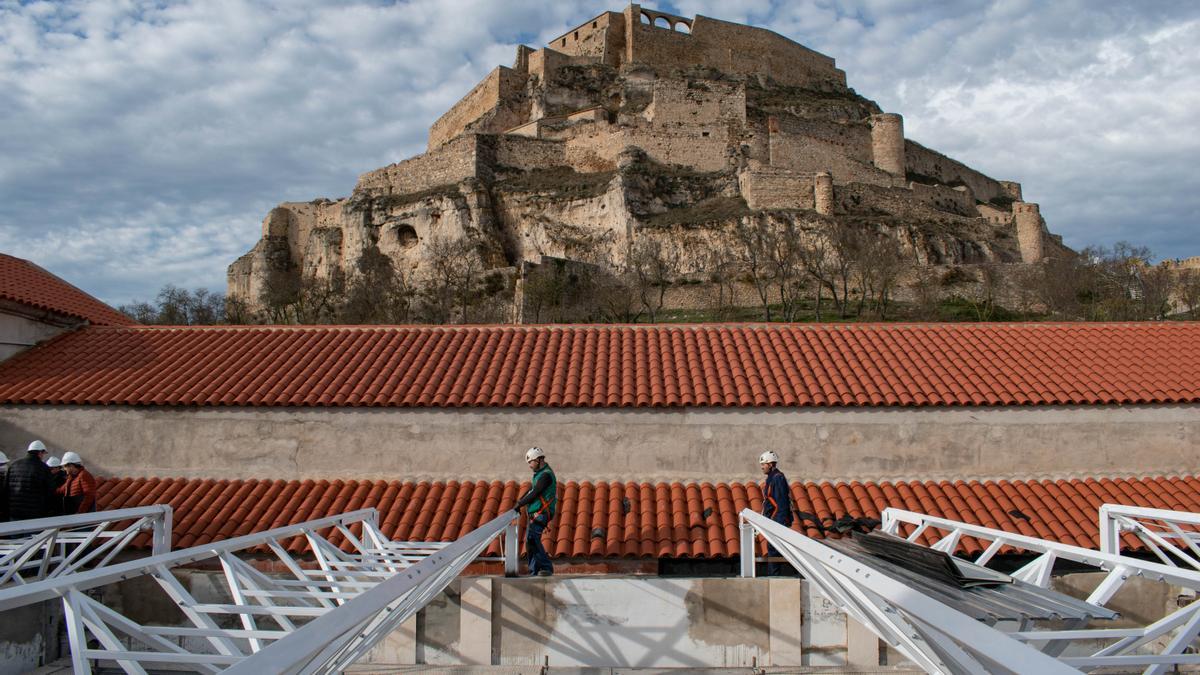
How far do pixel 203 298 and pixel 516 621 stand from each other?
51.6 m

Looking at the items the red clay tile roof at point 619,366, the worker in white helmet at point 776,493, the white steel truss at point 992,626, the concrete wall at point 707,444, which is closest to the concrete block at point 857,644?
the worker in white helmet at point 776,493

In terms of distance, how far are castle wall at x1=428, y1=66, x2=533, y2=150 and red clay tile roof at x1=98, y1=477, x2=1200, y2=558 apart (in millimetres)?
56312

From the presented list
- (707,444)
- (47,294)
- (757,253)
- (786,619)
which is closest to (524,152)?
(757,253)

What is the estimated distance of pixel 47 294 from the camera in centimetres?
1584

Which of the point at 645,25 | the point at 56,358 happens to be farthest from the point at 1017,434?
the point at 645,25

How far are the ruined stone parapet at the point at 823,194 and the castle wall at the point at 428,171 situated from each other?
22.6 m

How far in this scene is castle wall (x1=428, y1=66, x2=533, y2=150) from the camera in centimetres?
6600

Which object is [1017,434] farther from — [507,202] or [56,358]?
[507,202]

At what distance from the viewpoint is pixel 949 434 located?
41.1 feet

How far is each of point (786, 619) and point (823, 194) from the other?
47367 mm

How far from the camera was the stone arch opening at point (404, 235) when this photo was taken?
187 feet

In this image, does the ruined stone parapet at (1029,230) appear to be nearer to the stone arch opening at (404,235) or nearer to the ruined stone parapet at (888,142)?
the ruined stone parapet at (888,142)

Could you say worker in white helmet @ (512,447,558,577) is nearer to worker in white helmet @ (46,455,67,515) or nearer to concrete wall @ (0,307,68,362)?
worker in white helmet @ (46,455,67,515)

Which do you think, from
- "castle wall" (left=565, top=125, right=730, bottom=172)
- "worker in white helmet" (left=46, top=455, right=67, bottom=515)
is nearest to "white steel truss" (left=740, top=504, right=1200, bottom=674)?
"worker in white helmet" (left=46, top=455, right=67, bottom=515)
